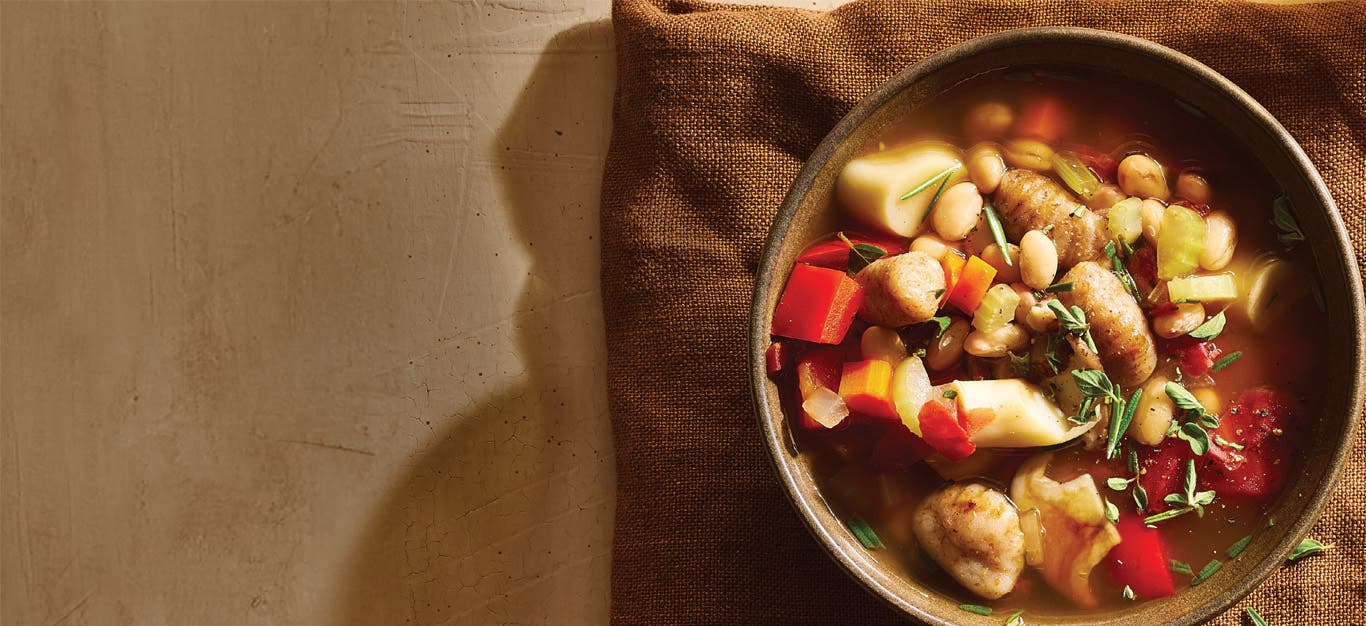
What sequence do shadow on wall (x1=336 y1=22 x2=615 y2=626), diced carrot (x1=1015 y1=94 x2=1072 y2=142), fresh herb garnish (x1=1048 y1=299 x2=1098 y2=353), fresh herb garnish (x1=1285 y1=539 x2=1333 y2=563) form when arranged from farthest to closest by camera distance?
shadow on wall (x1=336 y1=22 x2=615 y2=626) < fresh herb garnish (x1=1285 y1=539 x2=1333 y2=563) < diced carrot (x1=1015 y1=94 x2=1072 y2=142) < fresh herb garnish (x1=1048 y1=299 x2=1098 y2=353)

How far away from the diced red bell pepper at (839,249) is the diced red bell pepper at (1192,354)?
0.38 meters

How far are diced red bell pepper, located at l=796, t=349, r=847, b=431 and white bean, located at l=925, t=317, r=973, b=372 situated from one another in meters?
0.12

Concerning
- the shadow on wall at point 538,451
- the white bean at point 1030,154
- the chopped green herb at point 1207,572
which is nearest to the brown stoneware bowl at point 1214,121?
the chopped green herb at point 1207,572

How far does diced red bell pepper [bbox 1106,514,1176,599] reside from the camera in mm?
1391

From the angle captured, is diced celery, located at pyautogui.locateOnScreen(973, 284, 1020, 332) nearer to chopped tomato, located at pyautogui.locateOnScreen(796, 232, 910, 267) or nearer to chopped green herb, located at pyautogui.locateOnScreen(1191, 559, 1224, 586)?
chopped tomato, located at pyautogui.locateOnScreen(796, 232, 910, 267)

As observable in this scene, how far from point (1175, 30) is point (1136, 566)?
0.85 meters

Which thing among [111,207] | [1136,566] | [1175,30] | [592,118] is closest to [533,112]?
[592,118]

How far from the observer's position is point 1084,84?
1429 millimetres

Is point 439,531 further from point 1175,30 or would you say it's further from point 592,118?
point 1175,30

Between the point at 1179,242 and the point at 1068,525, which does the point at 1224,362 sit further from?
the point at 1068,525

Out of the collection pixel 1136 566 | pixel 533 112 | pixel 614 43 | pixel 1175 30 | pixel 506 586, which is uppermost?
pixel 1175 30

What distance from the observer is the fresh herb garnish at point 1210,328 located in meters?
1.38

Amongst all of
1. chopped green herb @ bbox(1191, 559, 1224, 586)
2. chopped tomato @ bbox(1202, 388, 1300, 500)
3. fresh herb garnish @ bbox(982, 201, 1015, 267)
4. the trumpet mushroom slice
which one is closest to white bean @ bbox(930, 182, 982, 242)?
fresh herb garnish @ bbox(982, 201, 1015, 267)

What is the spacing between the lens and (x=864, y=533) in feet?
4.66
